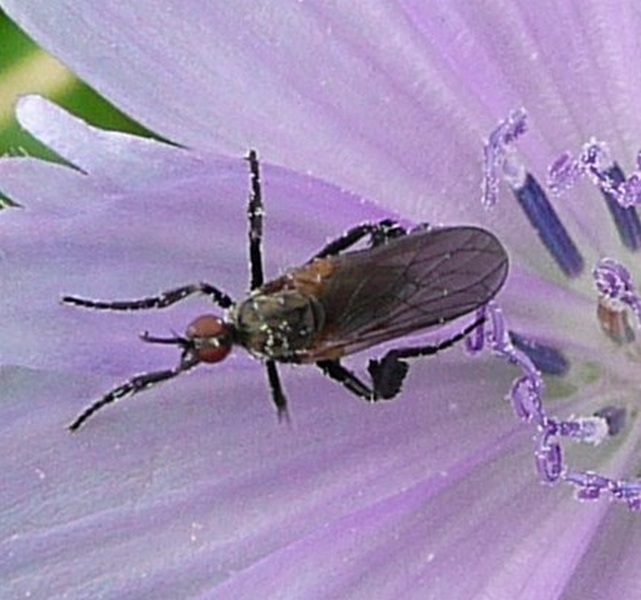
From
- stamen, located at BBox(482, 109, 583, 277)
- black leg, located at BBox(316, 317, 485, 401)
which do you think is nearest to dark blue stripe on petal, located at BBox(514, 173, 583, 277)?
stamen, located at BBox(482, 109, 583, 277)

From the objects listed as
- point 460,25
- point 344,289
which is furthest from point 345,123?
point 344,289

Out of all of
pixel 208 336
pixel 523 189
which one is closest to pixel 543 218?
pixel 523 189

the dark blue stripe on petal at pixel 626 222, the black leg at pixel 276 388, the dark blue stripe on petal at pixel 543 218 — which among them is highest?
the dark blue stripe on petal at pixel 626 222

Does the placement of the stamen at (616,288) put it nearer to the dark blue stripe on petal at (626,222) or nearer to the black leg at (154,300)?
the dark blue stripe on petal at (626,222)

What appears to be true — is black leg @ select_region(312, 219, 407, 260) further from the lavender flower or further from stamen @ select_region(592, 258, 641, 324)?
stamen @ select_region(592, 258, 641, 324)

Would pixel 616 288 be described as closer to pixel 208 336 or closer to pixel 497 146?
pixel 497 146

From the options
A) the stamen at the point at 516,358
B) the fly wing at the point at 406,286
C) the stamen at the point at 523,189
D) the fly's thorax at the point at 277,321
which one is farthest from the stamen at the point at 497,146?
the fly's thorax at the point at 277,321
